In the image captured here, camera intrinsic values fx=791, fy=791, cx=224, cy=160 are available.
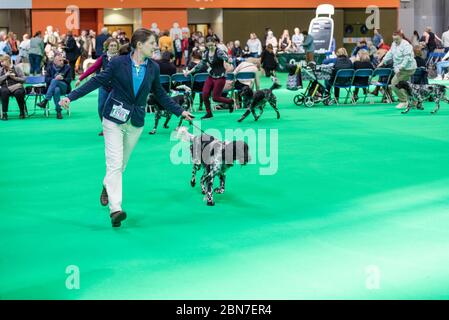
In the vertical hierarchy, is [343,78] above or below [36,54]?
below

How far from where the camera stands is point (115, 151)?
6617 millimetres

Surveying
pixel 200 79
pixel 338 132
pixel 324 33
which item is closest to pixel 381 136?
pixel 338 132

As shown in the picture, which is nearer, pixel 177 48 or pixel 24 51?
→ pixel 24 51

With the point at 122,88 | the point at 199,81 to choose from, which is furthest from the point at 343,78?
the point at 122,88

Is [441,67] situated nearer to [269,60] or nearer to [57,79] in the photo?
[269,60]

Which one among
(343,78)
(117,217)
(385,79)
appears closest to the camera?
(117,217)

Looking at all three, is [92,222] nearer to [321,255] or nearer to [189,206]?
[189,206]

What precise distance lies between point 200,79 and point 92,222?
1007 centimetres

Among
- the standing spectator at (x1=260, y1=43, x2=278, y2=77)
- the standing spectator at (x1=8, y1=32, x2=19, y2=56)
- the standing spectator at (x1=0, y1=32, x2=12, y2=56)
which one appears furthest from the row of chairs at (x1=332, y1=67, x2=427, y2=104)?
the standing spectator at (x1=8, y1=32, x2=19, y2=56)

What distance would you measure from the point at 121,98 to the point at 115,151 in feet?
1.46

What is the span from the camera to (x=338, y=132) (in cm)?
1331

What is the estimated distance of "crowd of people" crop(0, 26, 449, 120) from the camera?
15.0m

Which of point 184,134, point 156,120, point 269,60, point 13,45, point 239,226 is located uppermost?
point 13,45

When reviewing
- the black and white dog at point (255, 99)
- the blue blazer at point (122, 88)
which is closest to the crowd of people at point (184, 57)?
the blue blazer at point (122, 88)
